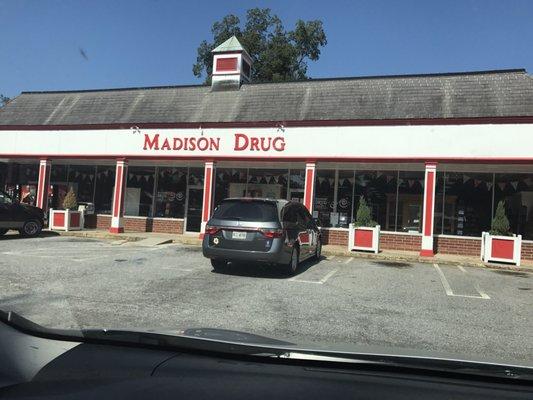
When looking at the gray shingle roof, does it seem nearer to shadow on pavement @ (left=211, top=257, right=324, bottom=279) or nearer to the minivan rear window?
shadow on pavement @ (left=211, top=257, right=324, bottom=279)

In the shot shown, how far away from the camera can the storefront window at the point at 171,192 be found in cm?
2202

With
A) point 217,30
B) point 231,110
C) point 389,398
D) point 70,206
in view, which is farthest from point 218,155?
point 217,30

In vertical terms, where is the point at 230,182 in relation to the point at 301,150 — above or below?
below

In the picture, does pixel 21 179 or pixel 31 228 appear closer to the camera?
pixel 31 228

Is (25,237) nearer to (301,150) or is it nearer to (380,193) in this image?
(301,150)

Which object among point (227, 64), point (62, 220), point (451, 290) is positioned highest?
point (227, 64)

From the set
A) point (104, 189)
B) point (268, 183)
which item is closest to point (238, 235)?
point (268, 183)

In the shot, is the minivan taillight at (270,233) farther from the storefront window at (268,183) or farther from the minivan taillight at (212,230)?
the storefront window at (268,183)

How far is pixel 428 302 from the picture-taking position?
8.93 metres

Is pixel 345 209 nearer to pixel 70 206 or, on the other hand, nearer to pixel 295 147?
pixel 295 147

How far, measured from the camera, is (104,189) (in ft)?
75.7

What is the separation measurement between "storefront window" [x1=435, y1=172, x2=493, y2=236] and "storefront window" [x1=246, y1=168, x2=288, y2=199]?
6.07 metres

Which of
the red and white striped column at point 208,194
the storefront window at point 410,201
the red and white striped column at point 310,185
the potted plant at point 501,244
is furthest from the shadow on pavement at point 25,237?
the potted plant at point 501,244

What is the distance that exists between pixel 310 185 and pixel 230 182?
176 inches
